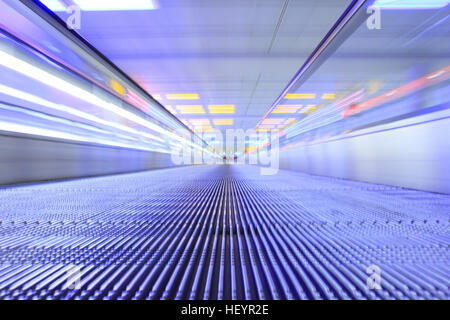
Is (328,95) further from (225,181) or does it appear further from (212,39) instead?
(225,181)

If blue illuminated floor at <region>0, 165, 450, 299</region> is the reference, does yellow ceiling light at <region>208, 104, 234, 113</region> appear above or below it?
above

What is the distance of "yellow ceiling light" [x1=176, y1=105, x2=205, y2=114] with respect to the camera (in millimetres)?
9820

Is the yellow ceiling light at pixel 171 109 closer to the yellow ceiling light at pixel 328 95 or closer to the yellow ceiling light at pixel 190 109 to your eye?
the yellow ceiling light at pixel 190 109

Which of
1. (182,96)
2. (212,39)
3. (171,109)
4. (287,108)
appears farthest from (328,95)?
(171,109)

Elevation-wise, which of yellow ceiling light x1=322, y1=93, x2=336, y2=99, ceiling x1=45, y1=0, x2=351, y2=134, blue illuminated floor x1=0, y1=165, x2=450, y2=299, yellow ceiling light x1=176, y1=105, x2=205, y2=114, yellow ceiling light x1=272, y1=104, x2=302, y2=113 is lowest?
blue illuminated floor x1=0, y1=165, x2=450, y2=299

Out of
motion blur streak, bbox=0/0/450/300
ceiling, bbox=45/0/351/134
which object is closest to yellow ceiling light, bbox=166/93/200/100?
motion blur streak, bbox=0/0/450/300

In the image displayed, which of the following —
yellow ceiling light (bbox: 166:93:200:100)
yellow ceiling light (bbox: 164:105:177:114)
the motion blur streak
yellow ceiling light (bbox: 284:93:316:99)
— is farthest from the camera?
yellow ceiling light (bbox: 164:105:177:114)

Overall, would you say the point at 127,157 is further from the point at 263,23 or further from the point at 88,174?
the point at 263,23

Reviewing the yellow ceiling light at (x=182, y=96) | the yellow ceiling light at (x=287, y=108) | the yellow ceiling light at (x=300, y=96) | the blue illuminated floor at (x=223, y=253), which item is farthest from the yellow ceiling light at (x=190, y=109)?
the blue illuminated floor at (x=223, y=253)

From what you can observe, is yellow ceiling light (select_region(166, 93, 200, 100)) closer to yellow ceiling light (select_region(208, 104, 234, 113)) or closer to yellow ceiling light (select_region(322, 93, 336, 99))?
yellow ceiling light (select_region(208, 104, 234, 113))

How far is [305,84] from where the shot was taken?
6.82 m

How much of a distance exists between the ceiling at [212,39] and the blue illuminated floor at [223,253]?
12.0 ft

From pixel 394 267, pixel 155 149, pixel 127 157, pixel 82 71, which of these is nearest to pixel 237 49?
pixel 82 71

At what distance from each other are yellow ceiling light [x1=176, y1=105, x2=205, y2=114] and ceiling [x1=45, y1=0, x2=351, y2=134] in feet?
7.74
